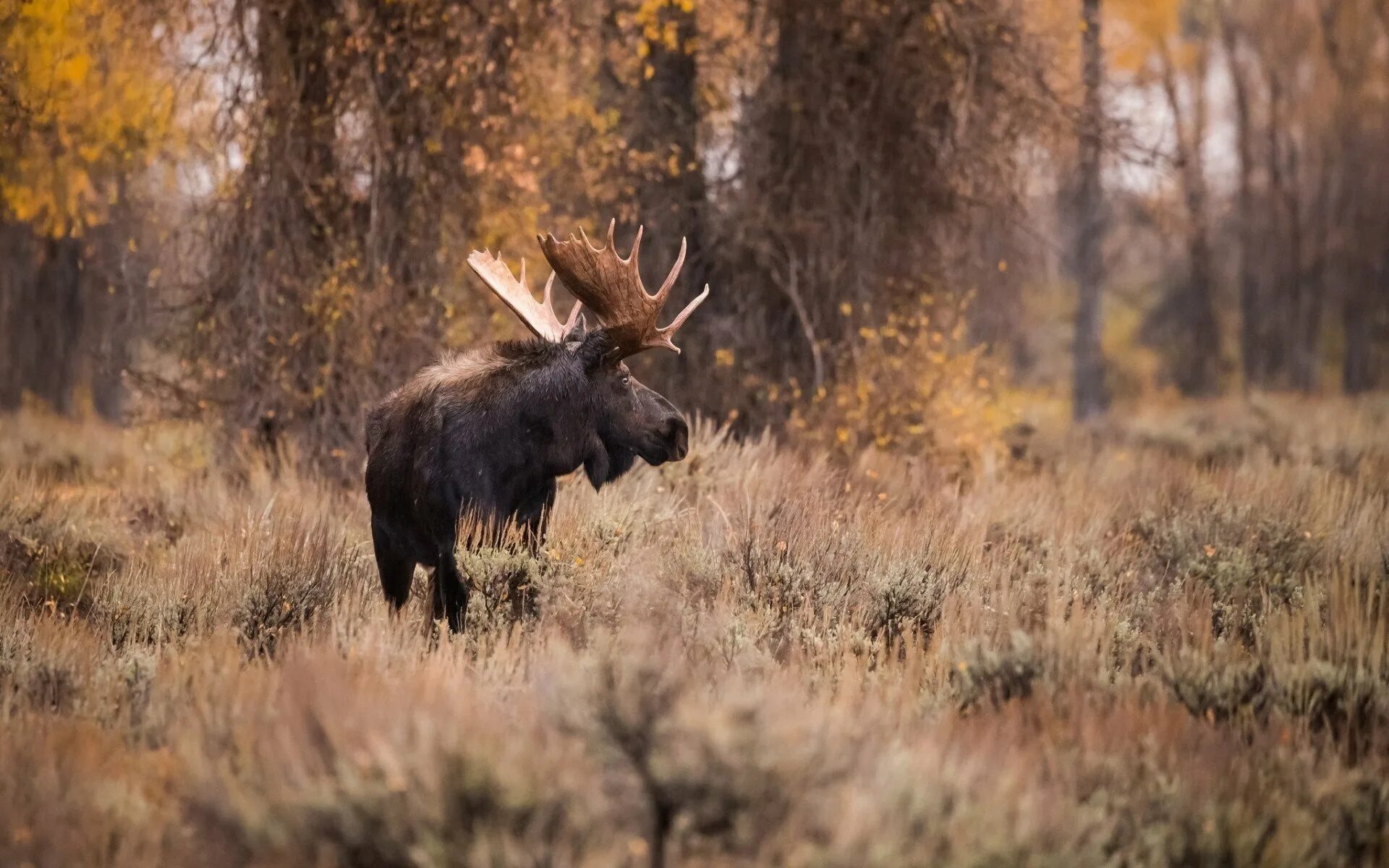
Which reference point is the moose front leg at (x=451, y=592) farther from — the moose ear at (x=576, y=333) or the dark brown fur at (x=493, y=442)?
the moose ear at (x=576, y=333)

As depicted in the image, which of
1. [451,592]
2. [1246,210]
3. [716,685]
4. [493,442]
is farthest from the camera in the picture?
[1246,210]

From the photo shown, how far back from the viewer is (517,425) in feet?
19.1

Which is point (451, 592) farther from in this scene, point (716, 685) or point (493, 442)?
point (716, 685)

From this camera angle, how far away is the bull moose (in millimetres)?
5664

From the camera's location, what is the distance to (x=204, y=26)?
987 centimetres

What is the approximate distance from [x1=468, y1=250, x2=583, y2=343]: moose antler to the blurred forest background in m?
3.47

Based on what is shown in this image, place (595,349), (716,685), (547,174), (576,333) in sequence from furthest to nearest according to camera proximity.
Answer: (547,174)
(576,333)
(595,349)
(716,685)

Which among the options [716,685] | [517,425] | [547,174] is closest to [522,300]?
[517,425]

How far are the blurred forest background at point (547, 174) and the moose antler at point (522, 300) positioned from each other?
3467mm

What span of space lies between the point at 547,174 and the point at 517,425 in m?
5.85

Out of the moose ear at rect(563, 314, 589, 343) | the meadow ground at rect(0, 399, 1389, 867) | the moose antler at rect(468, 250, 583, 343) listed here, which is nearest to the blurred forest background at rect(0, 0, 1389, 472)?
the meadow ground at rect(0, 399, 1389, 867)

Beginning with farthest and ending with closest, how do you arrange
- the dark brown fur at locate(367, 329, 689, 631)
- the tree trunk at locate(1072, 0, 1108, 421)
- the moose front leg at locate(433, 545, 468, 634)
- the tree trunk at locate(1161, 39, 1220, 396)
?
the tree trunk at locate(1161, 39, 1220, 396) < the tree trunk at locate(1072, 0, 1108, 421) < the dark brown fur at locate(367, 329, 689, 631) < the moose front leg at locate(433, 545, 468, 634)

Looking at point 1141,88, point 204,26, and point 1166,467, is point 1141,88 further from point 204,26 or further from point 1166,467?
point 204,26

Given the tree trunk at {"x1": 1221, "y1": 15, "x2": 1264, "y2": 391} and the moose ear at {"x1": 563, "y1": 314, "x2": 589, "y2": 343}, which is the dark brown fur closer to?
the moose ear at {"x1": 563, "y1": 314, "x2": 589, "y2": 343}
